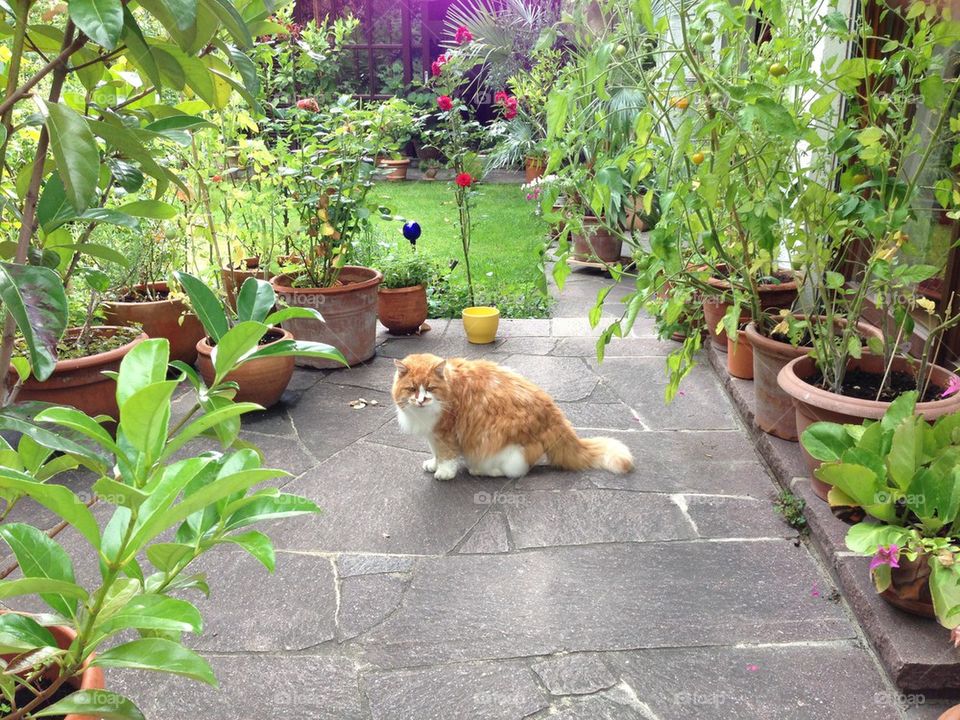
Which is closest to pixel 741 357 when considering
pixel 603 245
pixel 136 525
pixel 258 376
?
pixel 258 376

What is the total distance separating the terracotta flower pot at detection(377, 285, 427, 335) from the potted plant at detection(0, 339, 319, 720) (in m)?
3.54

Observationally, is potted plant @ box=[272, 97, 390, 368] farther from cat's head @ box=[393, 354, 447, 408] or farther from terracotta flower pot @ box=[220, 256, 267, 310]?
cat's head @ box=[393, 354, 447, 408]

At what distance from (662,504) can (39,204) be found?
A: 2283 millimetres

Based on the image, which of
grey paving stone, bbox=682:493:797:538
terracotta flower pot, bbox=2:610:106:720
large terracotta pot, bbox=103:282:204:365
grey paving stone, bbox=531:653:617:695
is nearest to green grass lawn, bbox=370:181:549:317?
grey paving stone, bbox=682:493:797:538

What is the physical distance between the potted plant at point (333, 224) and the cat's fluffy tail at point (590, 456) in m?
1.63

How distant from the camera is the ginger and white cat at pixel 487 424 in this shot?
2799mm

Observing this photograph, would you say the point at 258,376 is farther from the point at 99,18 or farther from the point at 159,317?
the point at 99,18

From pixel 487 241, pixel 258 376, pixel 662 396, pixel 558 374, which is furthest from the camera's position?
pixel 487 241

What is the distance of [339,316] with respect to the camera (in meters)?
3.94

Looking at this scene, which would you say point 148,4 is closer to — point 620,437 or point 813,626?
point 813,626

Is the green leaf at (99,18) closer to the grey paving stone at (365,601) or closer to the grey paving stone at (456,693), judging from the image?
the grey paving stone at (456,693)

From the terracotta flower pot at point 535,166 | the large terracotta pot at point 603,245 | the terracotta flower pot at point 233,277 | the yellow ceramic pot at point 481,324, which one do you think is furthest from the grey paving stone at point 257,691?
the terracotta flower pot at point 535,166

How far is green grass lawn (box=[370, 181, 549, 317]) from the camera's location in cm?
522

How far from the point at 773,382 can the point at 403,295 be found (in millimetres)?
2378
